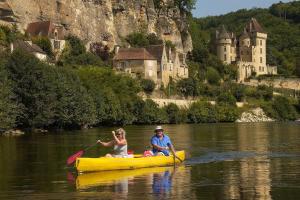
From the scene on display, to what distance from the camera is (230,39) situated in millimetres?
147875

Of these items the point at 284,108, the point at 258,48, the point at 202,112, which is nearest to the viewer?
the point at 202,112

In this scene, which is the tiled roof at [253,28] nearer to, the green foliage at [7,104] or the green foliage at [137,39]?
the green foliage at [137,39]

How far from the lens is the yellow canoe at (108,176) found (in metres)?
24.9

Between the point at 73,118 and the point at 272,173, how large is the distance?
42144mm

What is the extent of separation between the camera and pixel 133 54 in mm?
107312

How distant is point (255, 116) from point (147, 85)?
65.8ft

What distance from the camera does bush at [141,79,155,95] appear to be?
104 meters

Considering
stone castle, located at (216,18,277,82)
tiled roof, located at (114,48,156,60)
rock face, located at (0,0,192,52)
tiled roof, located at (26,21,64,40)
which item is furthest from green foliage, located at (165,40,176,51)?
tiled roof, located at (26,21,64,40)

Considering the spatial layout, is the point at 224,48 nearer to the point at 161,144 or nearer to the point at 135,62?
the point at 135,62

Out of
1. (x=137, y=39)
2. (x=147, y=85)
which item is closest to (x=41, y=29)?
(x=147, y=85)

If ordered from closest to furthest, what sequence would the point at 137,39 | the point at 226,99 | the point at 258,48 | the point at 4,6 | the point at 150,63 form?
the point at 4,6 < the point at 150,63 < the point at 226,99 < the point at 137,39 < the point at 258,48

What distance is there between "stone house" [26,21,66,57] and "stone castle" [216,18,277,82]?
53887 millimetres

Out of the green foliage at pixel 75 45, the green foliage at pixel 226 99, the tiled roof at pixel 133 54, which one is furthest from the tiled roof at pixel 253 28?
the green foliage at pixel 75 45

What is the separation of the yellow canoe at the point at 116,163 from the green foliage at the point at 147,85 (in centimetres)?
7375
